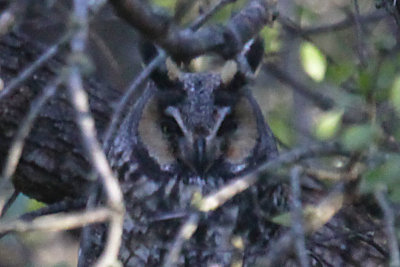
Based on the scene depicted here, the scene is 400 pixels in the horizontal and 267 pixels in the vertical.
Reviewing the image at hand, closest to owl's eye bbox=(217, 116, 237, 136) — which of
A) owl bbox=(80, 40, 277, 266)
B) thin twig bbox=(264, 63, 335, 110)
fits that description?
owl bbox=(80, 40, 277, 266)

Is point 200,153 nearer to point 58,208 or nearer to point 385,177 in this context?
point 58,208

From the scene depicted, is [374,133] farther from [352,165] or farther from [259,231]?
[259,231]

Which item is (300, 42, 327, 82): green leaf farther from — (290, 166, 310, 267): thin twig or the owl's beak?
(290, 166, 310, 267): thin twig

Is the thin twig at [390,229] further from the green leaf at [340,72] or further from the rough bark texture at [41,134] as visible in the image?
the rough bark texture at [41,134]

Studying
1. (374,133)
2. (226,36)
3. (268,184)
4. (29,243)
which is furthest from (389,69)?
(29,243)

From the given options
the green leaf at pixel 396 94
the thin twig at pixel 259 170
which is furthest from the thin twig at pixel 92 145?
the green leaf at pixel 396 94

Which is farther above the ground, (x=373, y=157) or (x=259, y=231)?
(x=373, y=157)
